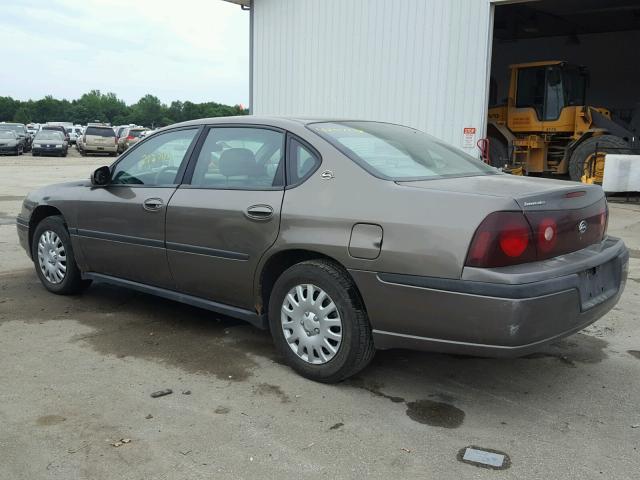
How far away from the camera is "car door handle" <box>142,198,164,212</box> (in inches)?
173

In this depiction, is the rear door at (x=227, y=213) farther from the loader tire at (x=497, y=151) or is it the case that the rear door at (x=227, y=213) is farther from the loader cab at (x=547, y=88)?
the loader cab at (x=547, y=88)

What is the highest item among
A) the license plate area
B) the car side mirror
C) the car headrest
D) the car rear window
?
A: the car rear window

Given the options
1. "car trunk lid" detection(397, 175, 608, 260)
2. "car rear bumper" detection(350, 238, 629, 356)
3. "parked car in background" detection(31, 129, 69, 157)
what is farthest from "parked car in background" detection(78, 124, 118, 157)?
"car rear bumper" detection(350, 238, 629, 356)

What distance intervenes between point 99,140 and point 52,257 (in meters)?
29.1

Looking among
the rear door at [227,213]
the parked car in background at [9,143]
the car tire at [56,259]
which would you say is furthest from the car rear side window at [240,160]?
the parked car in background at [9,143]

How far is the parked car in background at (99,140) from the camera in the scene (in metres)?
32.6

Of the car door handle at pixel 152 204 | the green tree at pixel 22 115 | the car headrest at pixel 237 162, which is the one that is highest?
the green tree at pixel 22 115

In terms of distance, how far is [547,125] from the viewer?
15547 mm

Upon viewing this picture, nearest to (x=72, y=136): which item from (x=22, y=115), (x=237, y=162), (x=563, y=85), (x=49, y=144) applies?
(x=49, y=144)

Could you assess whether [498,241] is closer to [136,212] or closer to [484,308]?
[484,308]

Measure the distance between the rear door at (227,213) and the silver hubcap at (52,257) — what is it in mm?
1504

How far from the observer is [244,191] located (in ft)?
13.0

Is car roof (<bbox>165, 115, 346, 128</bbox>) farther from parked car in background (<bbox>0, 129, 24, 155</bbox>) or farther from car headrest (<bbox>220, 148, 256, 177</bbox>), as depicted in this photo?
parked car in background (<bbox>0, 129, 24, 155</bbox>)

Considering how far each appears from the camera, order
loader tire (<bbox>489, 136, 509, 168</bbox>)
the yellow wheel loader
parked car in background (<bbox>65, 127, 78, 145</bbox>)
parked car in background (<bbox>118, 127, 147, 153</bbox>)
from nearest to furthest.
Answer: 1. the yellow wheel loader
2. loader tire (<bbox>489, 136, 509, 168</bbox>)
3. parked car in background (<bbox>118, 127, 147, 153</bbox>)
4. parked car in background (<bbox>65, 127, 78, 145</bbox>)
